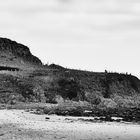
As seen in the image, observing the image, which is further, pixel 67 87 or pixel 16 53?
pixel 16 53

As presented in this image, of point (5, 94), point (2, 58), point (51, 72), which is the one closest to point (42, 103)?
point (5, 94)

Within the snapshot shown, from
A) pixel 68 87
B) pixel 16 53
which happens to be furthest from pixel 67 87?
pixel 16 53

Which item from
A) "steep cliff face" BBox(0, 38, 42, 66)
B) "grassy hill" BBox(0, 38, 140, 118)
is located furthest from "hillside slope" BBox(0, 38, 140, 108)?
"steep cliff face" BBox(0, 38, 42, 66)

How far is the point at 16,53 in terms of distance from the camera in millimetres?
105250

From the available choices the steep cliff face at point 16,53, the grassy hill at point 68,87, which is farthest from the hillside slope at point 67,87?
the steep cliff face at point 16,53

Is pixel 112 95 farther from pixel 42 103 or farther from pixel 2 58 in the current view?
pixel 2 58

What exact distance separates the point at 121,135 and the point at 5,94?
131 feet

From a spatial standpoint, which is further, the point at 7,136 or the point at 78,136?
the point at 78,136

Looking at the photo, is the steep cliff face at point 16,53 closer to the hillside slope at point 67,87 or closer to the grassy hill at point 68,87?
the grassy hill at point 68,87

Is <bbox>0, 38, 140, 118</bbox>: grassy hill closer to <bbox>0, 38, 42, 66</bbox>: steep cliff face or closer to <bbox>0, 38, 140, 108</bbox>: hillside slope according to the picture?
<bbox>0, 38, 140, 108</bbox>: hillside slope

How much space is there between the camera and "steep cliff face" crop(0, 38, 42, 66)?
9836 cm

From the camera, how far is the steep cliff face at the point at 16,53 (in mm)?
98356

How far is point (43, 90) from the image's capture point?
7069 centimetres

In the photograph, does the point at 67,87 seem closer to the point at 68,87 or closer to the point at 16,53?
the point at 68,87
